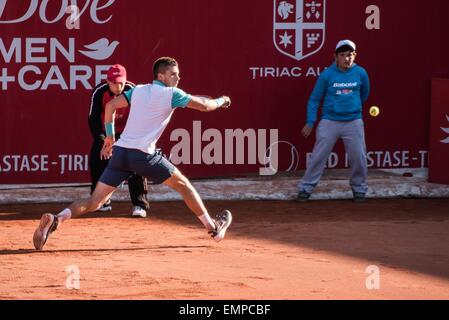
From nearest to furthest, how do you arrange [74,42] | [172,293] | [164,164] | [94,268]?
[172,293] → [94,268] → [164,164] → [74,42]

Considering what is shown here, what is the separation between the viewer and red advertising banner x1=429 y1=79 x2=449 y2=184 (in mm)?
15062

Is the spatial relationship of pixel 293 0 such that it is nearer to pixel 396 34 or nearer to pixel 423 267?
pixel 396 34

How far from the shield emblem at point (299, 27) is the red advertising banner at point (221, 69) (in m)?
0.01

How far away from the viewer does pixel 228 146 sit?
15.0 meters

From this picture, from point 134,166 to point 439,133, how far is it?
5.41 meters

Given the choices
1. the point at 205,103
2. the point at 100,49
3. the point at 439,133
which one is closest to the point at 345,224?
the point at 439,133

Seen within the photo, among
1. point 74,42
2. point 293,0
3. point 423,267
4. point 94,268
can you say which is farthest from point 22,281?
point 293,0

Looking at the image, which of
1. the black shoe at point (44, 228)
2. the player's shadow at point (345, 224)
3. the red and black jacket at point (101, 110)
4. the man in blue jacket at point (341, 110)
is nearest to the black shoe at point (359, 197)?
the player's shadow at point (345, 224)

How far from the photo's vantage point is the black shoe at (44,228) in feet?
36.4

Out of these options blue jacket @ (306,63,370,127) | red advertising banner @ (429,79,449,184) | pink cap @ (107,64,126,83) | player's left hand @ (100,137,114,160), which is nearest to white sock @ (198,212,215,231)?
player's left hand @ (100,137,114,160)

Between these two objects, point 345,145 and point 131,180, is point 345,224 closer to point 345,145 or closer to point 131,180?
point 345,145

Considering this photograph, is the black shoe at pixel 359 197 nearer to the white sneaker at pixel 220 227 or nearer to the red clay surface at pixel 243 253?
the red clay surface at pixel 243 253

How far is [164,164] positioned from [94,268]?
4.32 feet

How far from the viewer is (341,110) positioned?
14.2 metres
